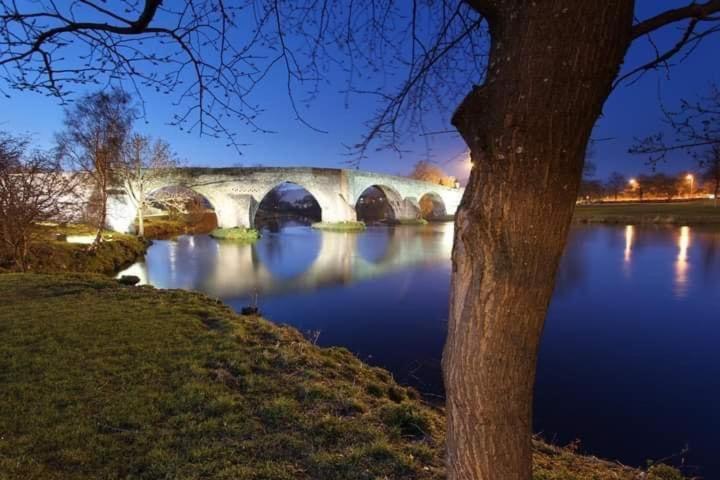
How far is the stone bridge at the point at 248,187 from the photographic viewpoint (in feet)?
91.6

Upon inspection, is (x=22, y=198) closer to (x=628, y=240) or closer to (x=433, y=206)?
(x=628, y=240)

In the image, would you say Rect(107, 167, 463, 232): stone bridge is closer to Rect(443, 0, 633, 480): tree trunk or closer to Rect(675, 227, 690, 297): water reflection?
Rect(675, 227, 690, 297): water reflection

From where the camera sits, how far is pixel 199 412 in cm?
331

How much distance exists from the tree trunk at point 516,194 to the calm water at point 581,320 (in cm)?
409

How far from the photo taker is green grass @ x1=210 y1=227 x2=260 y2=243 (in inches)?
1224

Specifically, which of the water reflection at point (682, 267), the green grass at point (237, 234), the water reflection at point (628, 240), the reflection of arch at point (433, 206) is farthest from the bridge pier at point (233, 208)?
the reflection of arch at point (433, 206)

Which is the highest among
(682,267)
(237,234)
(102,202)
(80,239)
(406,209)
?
(102,202)

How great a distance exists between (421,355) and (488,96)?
6.63 metres

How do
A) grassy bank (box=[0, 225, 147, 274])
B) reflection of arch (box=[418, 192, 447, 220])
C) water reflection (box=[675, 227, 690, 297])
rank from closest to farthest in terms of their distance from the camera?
1. water reflection (box=[675, 227, 690, 297])
2. grassy bank (box=[0, 225, 147, 274])
3. reflection of arch (box=[418, 192, 447, 220])

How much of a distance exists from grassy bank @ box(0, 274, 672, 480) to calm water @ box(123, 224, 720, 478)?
2074 millimetres

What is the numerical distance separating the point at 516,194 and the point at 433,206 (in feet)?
214

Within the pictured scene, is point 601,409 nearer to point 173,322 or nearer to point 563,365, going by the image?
point 563,365

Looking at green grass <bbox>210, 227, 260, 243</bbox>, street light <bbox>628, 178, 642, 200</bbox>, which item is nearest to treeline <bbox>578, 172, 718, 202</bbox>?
street light <bbox>628, 178, 642, 200</bbox>

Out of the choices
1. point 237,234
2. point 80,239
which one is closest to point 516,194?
point 80,239
